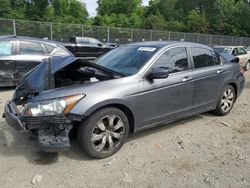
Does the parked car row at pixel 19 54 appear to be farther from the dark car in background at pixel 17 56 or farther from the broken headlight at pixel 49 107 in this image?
the broken headlight at pixel 49 107

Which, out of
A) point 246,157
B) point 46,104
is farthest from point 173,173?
point 46,104

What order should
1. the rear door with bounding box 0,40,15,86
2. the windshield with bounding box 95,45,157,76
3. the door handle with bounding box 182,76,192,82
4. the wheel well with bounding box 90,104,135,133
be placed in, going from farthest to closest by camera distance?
the rear door with bounding box 0,40,15,86 → the door handle with bounding box 182,76,192,82 → the windshield with bounding box 95,45,157,76 → the wheel well with bounding box 90,104,135,133

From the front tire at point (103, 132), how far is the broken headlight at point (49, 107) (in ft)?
1.09

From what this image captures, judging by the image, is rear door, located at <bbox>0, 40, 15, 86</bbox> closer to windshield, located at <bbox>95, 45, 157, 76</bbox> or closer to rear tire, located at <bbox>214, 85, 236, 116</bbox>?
windshield, located at <bbox>95, 45, 157, 76</bbox>

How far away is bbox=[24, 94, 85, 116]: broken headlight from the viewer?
331cm

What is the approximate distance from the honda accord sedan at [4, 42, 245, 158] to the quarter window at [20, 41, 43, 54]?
11.6ft

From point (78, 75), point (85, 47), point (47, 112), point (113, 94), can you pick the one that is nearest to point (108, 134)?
point (113, 94)

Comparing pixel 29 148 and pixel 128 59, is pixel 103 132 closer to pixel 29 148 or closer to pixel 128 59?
pixel 29 148

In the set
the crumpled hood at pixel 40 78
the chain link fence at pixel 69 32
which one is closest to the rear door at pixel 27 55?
the crumpled hood at pixel 40 78

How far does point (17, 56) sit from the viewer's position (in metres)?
7.36

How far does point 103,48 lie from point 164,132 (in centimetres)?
1097

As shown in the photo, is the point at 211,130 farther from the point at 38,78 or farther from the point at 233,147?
the point at 38,78

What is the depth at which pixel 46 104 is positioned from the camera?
334 centimetres

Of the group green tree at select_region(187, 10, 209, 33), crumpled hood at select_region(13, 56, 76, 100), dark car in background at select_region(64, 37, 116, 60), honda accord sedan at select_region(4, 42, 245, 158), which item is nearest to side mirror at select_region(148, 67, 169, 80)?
honda accord sedan at select_region(4, 42, 245, 158)
